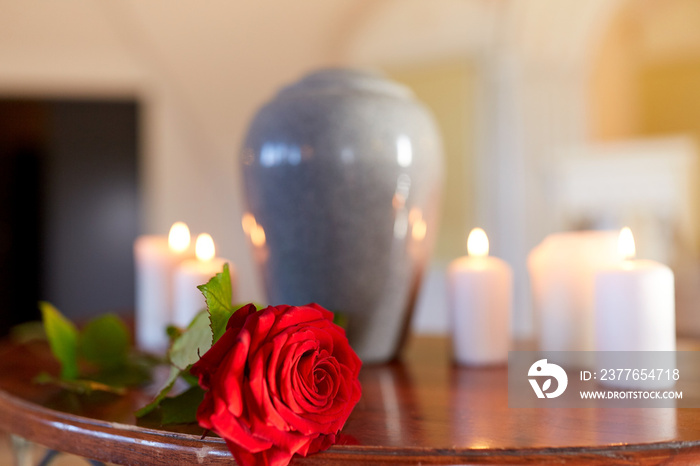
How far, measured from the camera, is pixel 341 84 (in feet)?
2.06

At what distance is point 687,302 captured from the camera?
103cm

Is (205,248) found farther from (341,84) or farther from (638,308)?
(638,308)

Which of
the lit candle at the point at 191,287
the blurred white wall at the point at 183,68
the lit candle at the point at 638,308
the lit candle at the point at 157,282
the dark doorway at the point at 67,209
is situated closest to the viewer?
the lit candle at the point at 638,308

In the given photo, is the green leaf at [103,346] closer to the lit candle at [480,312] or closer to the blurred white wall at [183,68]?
→ the lit candle at [480,312]

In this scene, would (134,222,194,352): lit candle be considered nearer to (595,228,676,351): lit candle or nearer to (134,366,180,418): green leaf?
(134,366,180,418): green leaf

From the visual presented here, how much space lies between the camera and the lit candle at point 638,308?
461 millimetres

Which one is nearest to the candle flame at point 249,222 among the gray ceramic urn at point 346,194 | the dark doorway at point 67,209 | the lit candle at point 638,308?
the gray ceramic urn at point 346,194

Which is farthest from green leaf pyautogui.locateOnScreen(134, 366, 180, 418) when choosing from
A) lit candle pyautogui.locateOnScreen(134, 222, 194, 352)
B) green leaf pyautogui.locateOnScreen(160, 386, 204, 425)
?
lit candle pyautogui.locateOnScreen(134, 222, 194, 352)

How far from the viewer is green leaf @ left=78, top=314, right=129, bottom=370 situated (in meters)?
0.58

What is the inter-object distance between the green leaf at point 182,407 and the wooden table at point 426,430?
0.8 inches

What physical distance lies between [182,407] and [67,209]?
3121 mm

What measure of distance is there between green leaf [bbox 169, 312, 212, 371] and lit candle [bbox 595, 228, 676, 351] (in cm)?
31

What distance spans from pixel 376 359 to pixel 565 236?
230mm

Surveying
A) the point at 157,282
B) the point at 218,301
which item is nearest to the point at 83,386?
the point at 218,301
